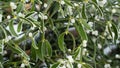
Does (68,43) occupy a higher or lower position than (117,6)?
lower

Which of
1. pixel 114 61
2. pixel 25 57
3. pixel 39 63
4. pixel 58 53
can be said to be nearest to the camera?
pixel 25 57

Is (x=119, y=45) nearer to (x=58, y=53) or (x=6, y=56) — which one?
(x=58, y=53)

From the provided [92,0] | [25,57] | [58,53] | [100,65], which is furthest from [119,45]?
[25,57]

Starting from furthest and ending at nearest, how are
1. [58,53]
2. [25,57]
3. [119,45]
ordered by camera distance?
1. [119,45]
2. [58,53]
3. [25,57]

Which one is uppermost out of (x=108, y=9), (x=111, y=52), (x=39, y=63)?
(x=108, y=9)

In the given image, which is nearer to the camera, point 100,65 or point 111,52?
point 100,65

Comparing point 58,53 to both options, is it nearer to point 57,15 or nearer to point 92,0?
point 57,15

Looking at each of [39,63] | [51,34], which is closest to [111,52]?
[51,34]
